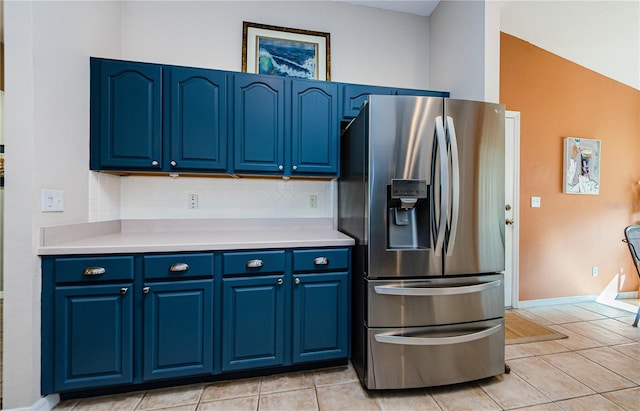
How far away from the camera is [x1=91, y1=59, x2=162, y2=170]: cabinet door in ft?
5.85

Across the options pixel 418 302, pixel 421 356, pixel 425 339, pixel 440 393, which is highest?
pixel 418 302

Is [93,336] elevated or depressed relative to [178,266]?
depressed

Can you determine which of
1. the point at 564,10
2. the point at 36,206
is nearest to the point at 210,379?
the point at 36,206

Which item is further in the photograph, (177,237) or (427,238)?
(177,237)

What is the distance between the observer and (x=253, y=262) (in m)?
1.63

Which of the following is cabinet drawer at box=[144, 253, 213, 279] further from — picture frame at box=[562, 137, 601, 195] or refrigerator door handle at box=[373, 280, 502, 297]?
picture frame at box=[562, 137, 601, 195]

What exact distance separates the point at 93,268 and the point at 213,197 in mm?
959

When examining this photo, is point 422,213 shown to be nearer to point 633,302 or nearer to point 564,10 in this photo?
point 564,10

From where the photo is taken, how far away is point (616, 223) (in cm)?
332

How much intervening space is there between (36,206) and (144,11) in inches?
69.5

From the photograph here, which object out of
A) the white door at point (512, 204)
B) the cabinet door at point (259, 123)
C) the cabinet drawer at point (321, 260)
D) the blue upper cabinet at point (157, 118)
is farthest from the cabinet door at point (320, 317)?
the white door at point (512, 204)

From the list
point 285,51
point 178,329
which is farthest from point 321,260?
point 285,51

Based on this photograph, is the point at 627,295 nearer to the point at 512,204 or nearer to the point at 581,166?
the point at 581,166

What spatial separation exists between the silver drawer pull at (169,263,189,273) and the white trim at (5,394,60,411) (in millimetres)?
920
